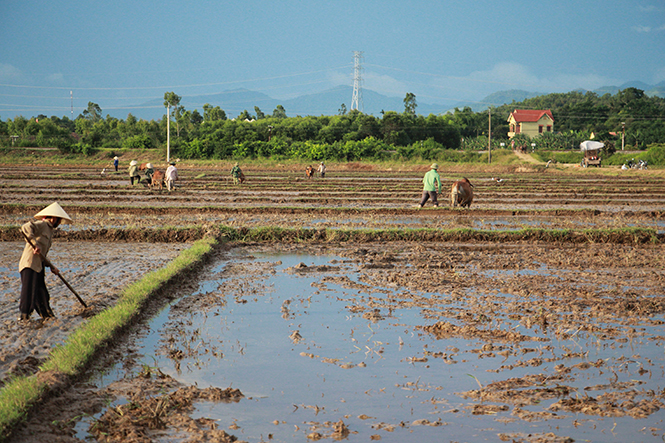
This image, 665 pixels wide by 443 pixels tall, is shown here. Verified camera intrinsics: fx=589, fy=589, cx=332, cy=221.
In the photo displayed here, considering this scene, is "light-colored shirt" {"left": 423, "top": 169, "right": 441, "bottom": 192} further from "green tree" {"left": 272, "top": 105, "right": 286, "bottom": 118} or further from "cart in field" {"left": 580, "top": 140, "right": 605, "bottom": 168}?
"green tree" {"left": 272, "top": 105, "right": 286, "bottom": 118}

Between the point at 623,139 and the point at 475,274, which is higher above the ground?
the point at 623,139

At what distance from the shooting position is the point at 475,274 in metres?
8.68

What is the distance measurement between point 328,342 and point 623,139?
2279 inches

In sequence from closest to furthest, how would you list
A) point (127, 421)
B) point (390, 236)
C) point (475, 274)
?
point (127, 421), point (475, 274), point (390, 236)

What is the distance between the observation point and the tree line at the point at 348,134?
51.2m

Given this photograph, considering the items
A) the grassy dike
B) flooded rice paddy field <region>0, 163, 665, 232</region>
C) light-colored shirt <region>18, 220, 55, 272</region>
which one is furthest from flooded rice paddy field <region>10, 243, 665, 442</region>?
flooded rice paddy field <region>0, 163, 665, 232</region>

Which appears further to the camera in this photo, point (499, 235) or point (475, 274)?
point (499, 235)

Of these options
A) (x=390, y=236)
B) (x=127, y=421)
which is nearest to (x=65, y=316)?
(x=127, y=421)

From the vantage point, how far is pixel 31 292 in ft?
19.4

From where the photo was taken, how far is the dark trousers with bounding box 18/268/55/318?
19.3 ft

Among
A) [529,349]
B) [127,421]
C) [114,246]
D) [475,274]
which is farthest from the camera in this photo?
[114,246]

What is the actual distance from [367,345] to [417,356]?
20.7 inches

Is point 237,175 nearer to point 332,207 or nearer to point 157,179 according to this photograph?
point 157,179

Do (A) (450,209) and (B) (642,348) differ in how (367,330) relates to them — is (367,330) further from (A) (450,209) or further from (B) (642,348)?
(A) (450,209)
